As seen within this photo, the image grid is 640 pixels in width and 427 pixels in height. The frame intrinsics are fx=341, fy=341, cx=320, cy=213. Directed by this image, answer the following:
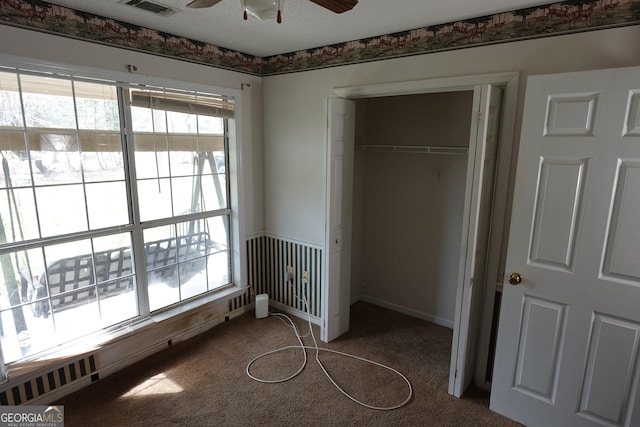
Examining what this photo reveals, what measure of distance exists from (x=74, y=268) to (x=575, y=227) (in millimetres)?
3135

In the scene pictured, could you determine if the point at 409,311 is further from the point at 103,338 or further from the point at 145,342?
the point at 103,338

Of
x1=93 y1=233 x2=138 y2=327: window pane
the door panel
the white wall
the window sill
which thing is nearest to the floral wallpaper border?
the white wall

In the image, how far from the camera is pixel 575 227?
183 cm

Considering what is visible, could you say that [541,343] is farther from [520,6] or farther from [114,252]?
[114,252]

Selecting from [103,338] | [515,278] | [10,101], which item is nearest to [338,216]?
[515,278]

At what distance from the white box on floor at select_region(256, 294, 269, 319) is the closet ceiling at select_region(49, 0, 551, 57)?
232 cm

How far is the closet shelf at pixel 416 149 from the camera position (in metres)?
2.89

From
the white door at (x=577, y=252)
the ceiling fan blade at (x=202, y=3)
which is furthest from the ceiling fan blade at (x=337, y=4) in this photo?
the white door at (x=577, y=252)

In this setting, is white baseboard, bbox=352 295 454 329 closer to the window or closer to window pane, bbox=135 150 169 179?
the window

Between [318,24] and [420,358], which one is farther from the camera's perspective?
[420,358]

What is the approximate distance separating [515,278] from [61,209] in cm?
292

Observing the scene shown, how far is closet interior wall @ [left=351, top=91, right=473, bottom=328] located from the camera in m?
3.05

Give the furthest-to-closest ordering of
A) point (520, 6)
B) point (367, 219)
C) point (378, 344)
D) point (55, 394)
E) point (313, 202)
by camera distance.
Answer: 1. point (367, 219)
2. point (313, 202)
3. point (378, 344)
4. point (55, 394)
5. point (520, 6)

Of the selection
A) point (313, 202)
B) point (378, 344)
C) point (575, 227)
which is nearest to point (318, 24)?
point (313, 202)
